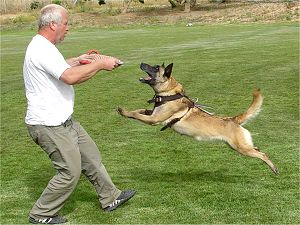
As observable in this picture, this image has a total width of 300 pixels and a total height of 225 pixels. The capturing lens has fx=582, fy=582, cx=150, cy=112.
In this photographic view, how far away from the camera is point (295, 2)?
50.0 meters

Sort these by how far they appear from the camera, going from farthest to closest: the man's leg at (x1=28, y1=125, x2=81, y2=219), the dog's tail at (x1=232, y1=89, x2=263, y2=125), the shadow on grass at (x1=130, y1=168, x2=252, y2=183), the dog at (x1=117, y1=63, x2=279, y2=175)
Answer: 1. the shadow on grass at (x1=130, y1=168, x2=252, y2=183)
2. the dog's tail at (x1=232, y1=89, x2=263, y2=125)
3. the dog at (x1=117, y1=63, x2=279, y2=175)
4. the man's leg at (x1=28, y1=125, x2=81, y2=219)

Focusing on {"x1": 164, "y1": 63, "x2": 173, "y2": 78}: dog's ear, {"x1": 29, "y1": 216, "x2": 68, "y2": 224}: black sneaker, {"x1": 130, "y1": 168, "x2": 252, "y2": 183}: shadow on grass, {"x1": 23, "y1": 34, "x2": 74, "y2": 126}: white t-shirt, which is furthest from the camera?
{"x1": 130, "y1": 168, "x2": 252, "y2": 183}: shadow on grass

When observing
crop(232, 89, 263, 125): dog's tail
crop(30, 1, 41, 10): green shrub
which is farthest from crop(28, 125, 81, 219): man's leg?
crop(30, 1, 41, 10): green shrub

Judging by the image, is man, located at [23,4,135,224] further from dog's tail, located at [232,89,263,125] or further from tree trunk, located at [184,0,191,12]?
tree trunk, located at [184,0,191,12]

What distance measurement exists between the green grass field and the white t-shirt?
1.28m

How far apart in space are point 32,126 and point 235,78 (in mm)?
11968

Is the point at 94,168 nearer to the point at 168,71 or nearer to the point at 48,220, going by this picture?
the point at 48,220

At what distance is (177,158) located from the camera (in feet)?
29.0

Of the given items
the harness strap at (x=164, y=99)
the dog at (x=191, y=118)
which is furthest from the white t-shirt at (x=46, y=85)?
the harness strap at (x=164, y=99)

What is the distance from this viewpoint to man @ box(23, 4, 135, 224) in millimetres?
5453

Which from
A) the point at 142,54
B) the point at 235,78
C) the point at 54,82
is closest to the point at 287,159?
the point at 54,82

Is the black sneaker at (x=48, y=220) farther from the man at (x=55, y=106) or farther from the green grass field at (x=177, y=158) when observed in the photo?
the green grass field at (x=177, y=158)

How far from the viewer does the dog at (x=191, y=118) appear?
707 cm

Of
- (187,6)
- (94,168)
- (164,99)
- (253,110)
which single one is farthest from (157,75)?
(187,6)
